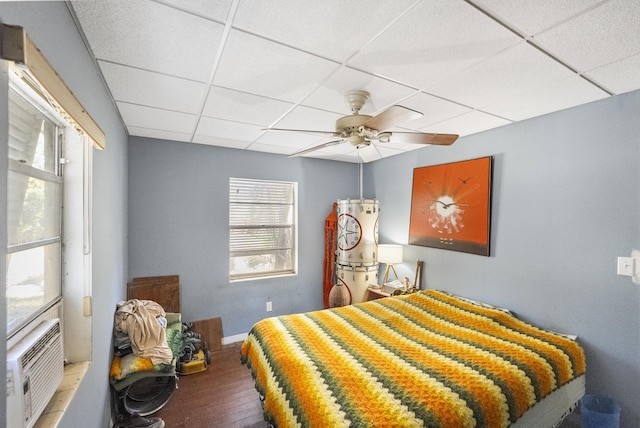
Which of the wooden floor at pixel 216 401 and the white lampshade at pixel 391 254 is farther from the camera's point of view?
the white lampshade at pixel 391 254

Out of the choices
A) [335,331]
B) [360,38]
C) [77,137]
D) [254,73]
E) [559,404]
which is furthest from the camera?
[335,331]

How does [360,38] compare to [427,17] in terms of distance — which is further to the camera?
[360,38]

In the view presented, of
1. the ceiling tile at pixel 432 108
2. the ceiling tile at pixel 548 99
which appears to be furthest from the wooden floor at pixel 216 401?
the ceiling tile at pixel 548 99

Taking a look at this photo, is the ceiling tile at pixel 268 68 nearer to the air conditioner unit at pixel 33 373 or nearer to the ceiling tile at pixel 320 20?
the ceiling tile at pixel 320 20

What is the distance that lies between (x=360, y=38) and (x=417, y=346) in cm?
195

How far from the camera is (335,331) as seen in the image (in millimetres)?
2186

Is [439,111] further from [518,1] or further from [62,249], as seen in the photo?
[62,249]

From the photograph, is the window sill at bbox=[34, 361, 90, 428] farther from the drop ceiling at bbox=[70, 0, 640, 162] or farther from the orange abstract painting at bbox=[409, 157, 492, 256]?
the orange abstract painting at bbox=[409, 157, 492, 256]

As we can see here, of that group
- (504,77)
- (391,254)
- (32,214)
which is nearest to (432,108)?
(504,77)

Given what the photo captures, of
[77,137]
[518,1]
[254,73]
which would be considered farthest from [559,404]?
[77,137]

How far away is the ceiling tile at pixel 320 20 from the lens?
3.68 feet

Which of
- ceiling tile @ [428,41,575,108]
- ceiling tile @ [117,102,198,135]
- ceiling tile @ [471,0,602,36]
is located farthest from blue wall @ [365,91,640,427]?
ceiling tile @ [117,102,198,135]

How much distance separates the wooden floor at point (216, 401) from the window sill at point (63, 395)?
1050mm

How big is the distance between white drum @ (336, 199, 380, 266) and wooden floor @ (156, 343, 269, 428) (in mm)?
1806
